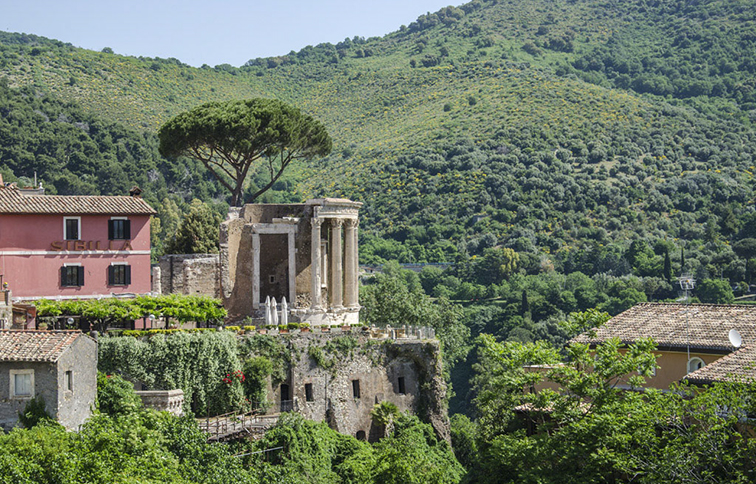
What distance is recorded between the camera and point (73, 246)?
194ft

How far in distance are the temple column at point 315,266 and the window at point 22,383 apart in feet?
77.2

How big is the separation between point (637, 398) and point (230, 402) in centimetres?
1914

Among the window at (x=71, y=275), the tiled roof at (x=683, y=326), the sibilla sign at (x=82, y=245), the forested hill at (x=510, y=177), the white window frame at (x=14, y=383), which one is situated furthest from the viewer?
the forested hill at (x=510, y=177)

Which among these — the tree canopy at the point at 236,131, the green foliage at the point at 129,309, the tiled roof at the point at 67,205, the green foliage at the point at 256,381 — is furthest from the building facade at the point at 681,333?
the tree canopy at the point at 236,131

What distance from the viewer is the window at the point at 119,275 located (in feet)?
198

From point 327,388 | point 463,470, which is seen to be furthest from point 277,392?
point 463,470

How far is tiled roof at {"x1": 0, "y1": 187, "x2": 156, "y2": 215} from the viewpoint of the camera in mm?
57844

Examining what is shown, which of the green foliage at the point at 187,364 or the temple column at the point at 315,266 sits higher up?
the temple column at the point at 315,266

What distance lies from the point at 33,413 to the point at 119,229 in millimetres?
17330

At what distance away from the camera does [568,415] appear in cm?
4722

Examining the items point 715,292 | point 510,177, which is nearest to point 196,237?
point 715,292

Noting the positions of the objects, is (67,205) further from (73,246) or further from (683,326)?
(683,326)

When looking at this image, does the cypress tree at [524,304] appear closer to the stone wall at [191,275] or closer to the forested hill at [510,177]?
the forested hill at [510,177]

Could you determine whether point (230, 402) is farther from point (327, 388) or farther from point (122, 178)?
point (122, 178)
